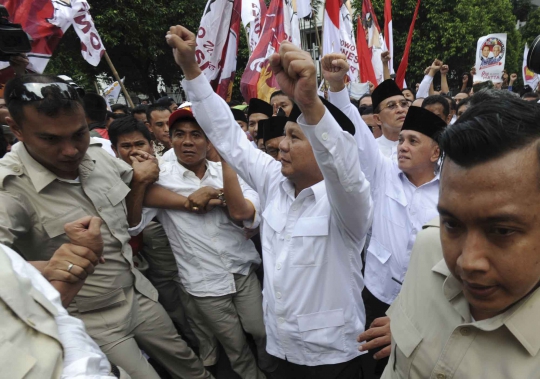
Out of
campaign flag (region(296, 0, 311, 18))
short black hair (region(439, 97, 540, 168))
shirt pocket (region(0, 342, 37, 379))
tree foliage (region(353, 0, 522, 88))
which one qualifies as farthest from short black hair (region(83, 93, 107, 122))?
tree foliage (region(353, 0, 522, 88))

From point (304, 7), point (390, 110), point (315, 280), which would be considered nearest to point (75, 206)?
point (315, 280)

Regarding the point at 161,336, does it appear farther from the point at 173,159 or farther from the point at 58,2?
the point at 58,2

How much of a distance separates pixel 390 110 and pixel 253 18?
3.18 m

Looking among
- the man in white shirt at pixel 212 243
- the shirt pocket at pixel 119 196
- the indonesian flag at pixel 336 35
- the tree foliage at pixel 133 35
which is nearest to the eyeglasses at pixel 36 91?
the shirt pocket at pixel 119 196

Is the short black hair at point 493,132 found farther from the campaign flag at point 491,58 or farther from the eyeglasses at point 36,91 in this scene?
the campaign flag at point 491,58

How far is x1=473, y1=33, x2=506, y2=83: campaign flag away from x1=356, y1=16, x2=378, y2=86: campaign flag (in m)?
4.61

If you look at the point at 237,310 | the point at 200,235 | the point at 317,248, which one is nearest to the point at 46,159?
the point at 200,235

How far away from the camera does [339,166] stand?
1440mm

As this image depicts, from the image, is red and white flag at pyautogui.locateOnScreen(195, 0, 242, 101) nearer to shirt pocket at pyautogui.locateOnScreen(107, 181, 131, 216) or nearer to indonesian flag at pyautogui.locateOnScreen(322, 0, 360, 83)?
indonesian flag at pyautogui.locateOnScreen(322, 0, 360, 83)

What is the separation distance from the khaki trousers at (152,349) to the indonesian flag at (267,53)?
386cm

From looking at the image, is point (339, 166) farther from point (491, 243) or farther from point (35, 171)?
point (35, 171)

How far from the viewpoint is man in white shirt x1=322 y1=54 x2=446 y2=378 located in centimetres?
256

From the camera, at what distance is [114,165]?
2.22 metres

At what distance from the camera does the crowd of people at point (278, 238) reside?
0.87 meters
